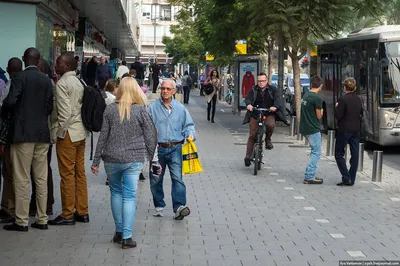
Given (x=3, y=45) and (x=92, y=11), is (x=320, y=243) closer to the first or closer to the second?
(x=3, y=45)

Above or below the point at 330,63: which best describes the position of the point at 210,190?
below

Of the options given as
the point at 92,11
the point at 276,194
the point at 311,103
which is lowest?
the point at 276,194

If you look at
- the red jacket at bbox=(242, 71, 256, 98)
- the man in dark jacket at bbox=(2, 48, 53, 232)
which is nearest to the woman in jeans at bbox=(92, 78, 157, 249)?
the man in dark jacket at bbox=(2, 48, 53, 232)

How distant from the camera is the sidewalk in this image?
756cm

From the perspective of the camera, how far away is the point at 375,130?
18.7m

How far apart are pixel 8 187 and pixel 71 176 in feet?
2.60

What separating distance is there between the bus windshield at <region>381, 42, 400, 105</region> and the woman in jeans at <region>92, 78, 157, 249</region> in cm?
1146

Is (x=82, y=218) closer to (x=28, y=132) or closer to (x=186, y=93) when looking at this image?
(x=28, y=132)

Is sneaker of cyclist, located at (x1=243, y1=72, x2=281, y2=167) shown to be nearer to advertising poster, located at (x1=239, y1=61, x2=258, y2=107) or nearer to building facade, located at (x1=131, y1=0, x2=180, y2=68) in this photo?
advertising poster, located at (x1=239, y1=61, x2=258, y2=107)

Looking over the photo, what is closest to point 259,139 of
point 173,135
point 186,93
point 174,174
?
point 174,174

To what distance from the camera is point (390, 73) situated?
18.7m

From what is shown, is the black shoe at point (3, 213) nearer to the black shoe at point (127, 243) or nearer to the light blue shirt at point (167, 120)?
the light blue shirt at point (167, 120)

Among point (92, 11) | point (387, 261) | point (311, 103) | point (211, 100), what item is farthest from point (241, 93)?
point (387, 261)

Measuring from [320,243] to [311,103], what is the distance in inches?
192
